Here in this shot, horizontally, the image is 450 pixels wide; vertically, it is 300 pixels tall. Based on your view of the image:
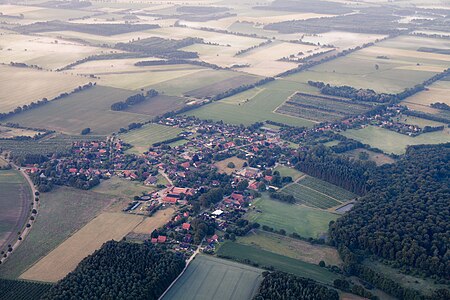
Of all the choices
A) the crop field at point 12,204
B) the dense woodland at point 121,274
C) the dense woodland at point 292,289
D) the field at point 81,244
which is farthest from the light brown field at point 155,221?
the dense woodland at point 292,289

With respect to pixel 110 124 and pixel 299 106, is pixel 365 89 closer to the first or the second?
pixel 299 106

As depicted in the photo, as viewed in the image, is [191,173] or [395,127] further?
[395,127]

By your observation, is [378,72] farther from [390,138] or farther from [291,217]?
[291,217]

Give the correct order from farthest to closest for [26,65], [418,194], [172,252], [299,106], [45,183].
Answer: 1. [26,65]
2. [299,106]
3. [45,183]
4. [418,194]
5. [172,252]

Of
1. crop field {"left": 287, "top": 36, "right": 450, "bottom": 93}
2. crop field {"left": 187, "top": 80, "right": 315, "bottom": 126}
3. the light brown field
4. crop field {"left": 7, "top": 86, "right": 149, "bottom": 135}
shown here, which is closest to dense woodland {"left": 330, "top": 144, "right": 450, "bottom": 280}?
the light brown field

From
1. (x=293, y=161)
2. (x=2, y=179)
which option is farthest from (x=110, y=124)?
(x=293, y=161)

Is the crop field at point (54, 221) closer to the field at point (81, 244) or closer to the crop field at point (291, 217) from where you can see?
the field at point (81, 244)

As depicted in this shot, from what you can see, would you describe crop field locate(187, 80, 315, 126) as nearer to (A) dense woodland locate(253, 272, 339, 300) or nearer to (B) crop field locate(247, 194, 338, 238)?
(B) crop field locate(247, 194, 338, 238)

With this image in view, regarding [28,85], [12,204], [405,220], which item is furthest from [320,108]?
[12,204]
